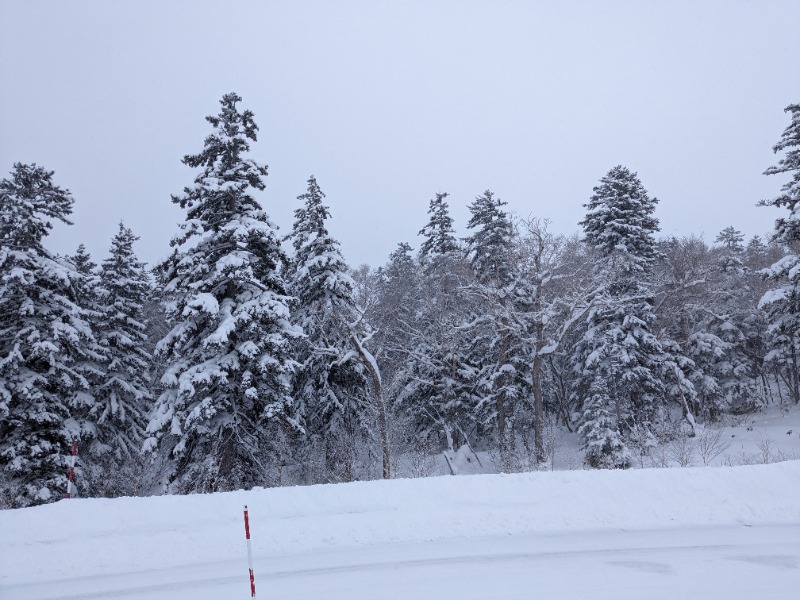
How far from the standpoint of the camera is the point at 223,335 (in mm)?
14867

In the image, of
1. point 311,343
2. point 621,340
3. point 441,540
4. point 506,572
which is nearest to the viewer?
point 506,572

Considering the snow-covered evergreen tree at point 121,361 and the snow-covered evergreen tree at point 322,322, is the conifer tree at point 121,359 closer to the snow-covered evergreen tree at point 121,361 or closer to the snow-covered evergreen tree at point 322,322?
the snow-covered evergreen tree at point 121,361

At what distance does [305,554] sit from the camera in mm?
9211

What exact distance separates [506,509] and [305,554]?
14.4ft

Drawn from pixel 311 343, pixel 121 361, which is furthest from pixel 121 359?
pixel 311 343

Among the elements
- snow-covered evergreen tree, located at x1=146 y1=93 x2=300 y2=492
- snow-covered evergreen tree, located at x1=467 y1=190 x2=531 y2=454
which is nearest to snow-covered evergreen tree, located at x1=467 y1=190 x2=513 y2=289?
snow-covered evergreen tree, located at x1=467 y1=190 x2=531 y2=454

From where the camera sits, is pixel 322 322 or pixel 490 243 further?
pixel 490 243

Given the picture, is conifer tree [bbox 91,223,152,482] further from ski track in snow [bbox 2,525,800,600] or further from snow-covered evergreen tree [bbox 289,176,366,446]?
ski track in snow [bbox 2,525,800,600]

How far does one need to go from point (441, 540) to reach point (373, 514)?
1.55m

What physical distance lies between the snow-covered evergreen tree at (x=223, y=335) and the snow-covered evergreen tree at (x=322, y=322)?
611 centimetres

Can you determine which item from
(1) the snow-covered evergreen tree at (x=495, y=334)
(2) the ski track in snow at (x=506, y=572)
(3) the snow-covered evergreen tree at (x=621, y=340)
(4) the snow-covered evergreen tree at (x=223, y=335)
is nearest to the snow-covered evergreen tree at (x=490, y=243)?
(1) the snow-covered evergreen tree at (x=495, y=334)

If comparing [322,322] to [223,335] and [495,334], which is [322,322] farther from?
[495,334]

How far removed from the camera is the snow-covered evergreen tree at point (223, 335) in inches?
606

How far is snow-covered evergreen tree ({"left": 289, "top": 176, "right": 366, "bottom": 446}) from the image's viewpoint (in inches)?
931
